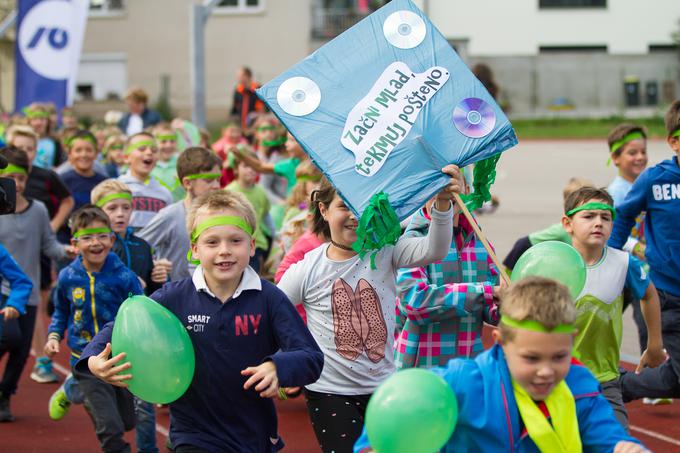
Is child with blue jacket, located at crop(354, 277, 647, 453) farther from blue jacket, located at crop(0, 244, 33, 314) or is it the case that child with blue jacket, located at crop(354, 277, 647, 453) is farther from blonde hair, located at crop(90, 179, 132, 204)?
blonde hair, located at crop(90, 179, 132, 204)

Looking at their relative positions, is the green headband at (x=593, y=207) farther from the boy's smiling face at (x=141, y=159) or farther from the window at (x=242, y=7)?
the window at (x=242, y=7)

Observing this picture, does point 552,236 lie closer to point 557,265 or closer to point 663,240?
point 663,240

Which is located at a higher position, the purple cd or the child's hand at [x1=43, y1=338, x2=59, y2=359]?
the purple cd

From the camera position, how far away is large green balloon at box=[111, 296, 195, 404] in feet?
14.6

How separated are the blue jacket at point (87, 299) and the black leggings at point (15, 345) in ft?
3.89

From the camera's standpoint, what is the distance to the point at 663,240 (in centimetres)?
691

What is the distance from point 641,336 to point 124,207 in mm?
3991

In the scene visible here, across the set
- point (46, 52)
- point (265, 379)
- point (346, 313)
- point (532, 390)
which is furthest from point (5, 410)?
point (46, 52)

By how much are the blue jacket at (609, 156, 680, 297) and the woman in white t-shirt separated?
201 centimetres

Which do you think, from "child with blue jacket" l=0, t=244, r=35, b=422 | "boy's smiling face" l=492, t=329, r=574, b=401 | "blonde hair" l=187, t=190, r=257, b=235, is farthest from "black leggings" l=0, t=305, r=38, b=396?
"boy's smiling face" l=492, t=329, r=574, b=401

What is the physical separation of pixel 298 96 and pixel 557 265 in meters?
1.43

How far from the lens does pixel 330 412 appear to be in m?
5.41

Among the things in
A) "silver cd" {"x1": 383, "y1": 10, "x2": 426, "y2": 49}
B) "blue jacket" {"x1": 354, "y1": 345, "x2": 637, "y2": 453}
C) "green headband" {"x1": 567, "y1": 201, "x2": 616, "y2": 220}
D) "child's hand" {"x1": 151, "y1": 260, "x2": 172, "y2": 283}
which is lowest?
"blue jacket" {"x1": 354, "y1": 345, "x2": 637, "y2": 453}

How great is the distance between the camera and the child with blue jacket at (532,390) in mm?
3635
